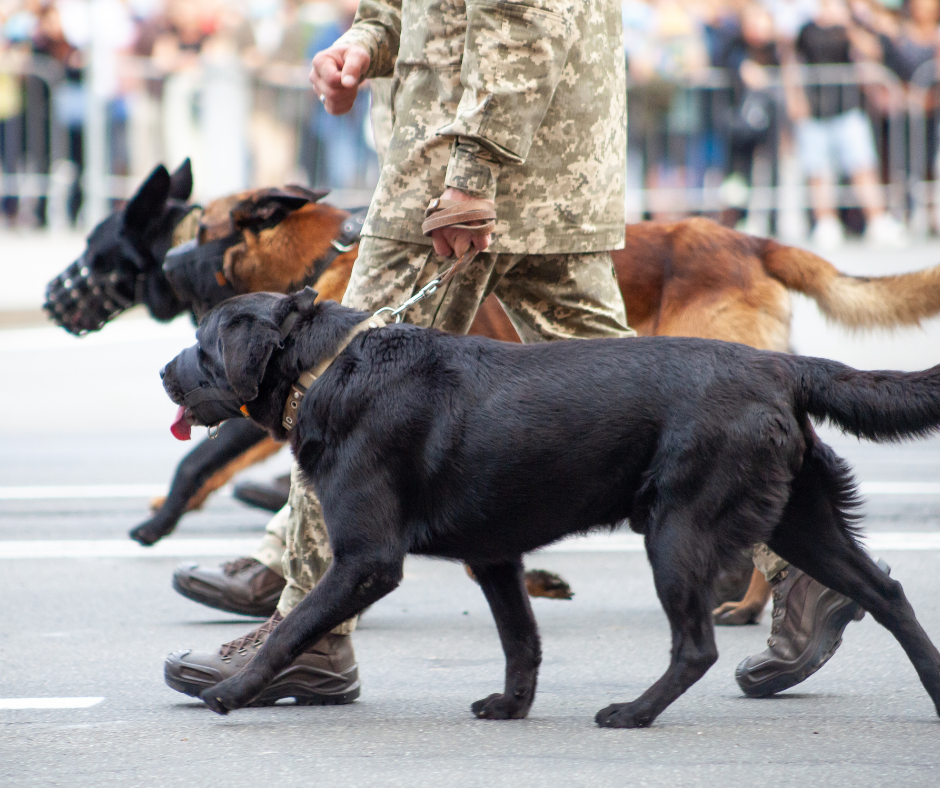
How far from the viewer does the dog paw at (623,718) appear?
3.20 meters

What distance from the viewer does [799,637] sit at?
349 cm

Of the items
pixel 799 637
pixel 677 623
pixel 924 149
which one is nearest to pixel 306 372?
pixel 677 623

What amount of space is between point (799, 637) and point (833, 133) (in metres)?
10.8

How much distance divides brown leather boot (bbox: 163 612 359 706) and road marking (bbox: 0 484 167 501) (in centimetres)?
319

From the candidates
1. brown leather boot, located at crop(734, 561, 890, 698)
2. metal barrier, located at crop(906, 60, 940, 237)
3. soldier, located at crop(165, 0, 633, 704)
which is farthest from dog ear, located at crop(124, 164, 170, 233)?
metal barrier, located at crop(906, 60, 940, 237)

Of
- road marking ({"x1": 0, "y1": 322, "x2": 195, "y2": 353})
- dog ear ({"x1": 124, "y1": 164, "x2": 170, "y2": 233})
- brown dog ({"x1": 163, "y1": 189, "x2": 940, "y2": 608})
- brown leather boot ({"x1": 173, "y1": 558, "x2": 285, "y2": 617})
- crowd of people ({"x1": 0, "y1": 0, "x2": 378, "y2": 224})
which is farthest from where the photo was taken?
crowd of people ({"x1": 0, "y1": 0, "x2": 378, "y2": 224})

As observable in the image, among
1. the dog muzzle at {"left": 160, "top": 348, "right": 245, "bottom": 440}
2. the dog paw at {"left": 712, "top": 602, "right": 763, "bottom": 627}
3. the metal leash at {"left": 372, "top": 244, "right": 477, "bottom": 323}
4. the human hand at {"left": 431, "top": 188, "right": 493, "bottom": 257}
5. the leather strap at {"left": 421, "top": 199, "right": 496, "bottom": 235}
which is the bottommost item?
the dog paw at {"left": 712, "top": 602, "right": 763, "bottom": 627}

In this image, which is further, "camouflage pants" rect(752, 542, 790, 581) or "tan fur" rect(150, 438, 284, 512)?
"tan fur" rect(150, 438, 284, 512)

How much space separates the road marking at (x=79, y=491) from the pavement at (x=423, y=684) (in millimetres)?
21

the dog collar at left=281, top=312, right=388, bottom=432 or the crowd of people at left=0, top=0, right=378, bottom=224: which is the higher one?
the crowd of people at left=0, top=0, right=378, bottom=224

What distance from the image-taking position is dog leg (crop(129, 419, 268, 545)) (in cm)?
523

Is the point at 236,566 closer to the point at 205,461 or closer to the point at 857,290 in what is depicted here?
the point at 205,461

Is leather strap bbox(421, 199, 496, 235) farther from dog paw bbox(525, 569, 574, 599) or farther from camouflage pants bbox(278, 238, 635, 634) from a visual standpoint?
dog paw bbox(525, 569, 574, 599)

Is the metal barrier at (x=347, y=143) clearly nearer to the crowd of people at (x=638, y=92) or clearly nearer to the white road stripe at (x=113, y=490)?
the crowd of people at (x=638, y=92)
